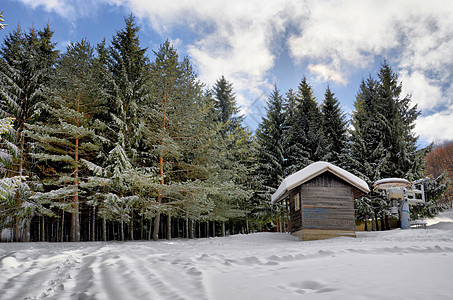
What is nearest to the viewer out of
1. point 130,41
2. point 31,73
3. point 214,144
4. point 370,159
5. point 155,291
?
point 155,291

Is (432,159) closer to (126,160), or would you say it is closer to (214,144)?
(214,144)

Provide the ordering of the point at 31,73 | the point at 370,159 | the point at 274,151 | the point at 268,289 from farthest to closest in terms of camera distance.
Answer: the point at 274,151 < the point at 370,159 < the point at 31,73 < the point at 268,289

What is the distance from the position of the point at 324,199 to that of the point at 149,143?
10.7m

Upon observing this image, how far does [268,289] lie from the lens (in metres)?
3.25

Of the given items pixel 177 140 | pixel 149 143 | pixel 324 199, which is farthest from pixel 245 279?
pixel 177 140

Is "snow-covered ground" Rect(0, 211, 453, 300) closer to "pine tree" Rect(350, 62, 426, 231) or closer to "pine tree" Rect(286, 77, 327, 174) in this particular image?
"pine tree" Rect(350, 62, 426, 231)

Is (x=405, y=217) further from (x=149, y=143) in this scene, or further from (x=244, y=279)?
(x=149, y=143)

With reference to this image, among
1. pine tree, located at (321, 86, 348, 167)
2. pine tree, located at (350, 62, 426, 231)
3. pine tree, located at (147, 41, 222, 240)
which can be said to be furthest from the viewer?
pine tree, located at (321, 86, 348, 167)

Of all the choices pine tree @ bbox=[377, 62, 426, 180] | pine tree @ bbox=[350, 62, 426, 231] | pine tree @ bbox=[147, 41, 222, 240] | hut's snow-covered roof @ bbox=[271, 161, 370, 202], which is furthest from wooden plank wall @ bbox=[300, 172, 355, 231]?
pine tree @ bbox=[377, 62, 426, 180]

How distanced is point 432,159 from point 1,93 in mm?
55772

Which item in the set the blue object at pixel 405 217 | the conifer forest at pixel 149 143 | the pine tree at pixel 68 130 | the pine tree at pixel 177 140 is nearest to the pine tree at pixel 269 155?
the conifer forest at pixel 149 143

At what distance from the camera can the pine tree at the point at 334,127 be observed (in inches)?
904

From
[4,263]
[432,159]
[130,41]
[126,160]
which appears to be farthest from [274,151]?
[432,159]

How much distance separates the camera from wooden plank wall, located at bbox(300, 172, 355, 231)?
1408cm
